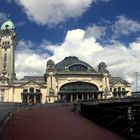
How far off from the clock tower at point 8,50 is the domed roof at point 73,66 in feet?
64.2

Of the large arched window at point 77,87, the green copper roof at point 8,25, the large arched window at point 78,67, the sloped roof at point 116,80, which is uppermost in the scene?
the green copper roof at point 8,25

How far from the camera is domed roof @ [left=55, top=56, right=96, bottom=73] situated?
140m

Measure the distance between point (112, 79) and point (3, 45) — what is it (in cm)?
4997

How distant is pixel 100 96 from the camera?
444 ft

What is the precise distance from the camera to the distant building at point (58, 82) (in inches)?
5148

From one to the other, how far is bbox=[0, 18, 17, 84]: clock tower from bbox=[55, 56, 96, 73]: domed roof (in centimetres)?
1956

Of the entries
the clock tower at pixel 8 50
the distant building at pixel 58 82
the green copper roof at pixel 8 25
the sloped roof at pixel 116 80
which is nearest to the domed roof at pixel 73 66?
the distant building at pixel 58 82

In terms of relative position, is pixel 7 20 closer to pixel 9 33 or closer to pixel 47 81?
pixel 9 33

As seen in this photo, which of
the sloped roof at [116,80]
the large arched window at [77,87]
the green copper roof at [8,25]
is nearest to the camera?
the large arched window at [77,87]

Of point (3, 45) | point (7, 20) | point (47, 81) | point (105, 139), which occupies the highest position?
point (7, 20)

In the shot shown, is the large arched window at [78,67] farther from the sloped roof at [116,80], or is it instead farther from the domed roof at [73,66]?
the sloped roof at [116,80]

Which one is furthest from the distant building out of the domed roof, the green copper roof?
the green copper roof

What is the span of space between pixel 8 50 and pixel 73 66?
28899mm

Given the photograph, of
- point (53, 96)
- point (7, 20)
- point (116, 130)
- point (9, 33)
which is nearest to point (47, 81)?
point (53, 96)
